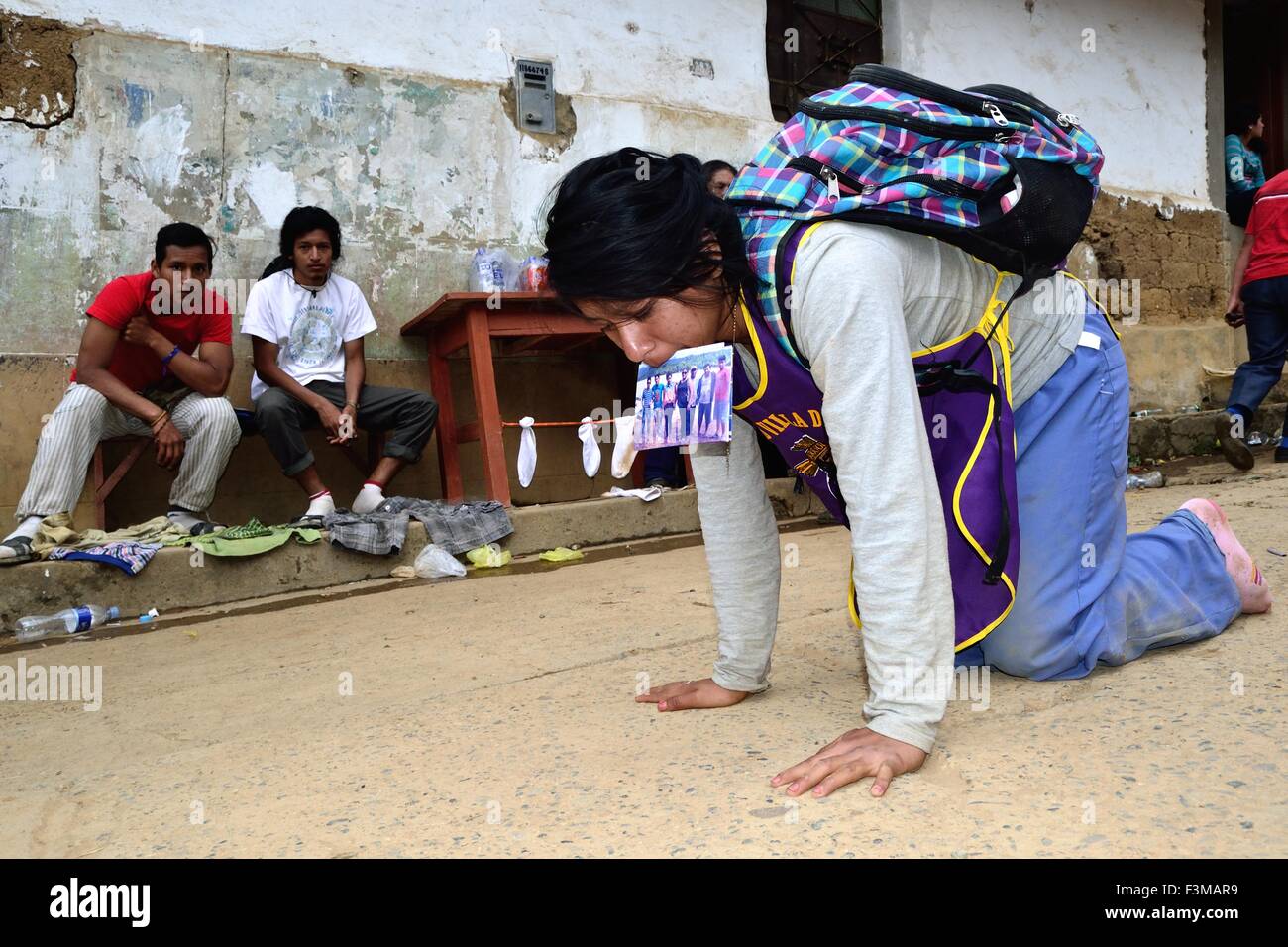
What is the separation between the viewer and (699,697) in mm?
1716

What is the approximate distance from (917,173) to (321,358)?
319 centimetres

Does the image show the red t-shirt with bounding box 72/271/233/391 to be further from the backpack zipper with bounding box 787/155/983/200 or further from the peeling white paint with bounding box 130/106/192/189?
the backpack zipper with bounding box 787/155/983/200

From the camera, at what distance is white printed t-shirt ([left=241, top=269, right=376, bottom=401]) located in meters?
4.00

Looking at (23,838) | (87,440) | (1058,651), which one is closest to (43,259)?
(87,440)

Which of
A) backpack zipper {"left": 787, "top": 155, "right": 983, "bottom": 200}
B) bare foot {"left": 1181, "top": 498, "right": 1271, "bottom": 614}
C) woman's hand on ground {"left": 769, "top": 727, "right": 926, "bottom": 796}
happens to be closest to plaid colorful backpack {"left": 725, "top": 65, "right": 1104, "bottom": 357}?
backpack zipper {"left": 787, "top": 155, "right": 983, "bottom": 200}

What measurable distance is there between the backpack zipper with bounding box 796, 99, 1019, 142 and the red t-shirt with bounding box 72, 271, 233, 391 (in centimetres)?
290

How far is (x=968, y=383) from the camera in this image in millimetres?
1530

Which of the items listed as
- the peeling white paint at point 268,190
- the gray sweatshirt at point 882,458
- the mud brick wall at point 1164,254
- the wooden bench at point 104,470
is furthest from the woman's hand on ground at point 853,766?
the mud brick wall at point 1164,254

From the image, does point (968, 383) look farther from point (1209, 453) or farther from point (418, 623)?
point (1209, 453)

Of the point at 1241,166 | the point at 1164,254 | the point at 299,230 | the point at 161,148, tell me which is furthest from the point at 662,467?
the point at 1241,166

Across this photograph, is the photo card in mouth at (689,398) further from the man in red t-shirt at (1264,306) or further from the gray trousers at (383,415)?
the man in red t-shirt at (1264,306)

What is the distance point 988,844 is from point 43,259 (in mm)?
4032

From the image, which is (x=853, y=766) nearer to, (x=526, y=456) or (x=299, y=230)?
(x=526, y=456)

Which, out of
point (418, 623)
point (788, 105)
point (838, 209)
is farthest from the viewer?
point (788, 105)
